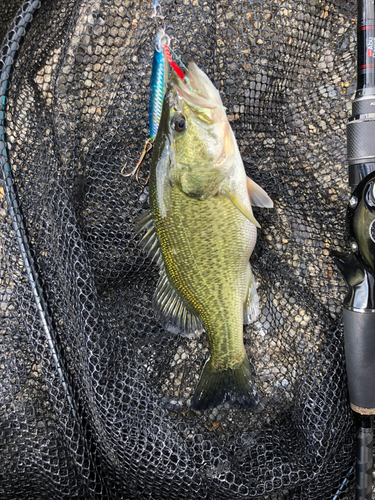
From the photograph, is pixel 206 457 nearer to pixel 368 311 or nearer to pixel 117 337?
pixel 117 337

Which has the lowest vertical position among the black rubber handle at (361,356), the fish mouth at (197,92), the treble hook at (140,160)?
the black rubber handle at (361,356)

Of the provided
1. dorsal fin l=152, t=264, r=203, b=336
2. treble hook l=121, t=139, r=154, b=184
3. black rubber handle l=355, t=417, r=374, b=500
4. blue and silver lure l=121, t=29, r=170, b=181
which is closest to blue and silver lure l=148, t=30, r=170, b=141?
blue and silver lure l=121, t=29, r=170, b=181

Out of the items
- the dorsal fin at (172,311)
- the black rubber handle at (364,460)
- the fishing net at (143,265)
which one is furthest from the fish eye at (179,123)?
the black rubber handle at (364,460)

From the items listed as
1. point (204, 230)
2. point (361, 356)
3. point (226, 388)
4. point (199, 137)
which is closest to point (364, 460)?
point (361, 356)

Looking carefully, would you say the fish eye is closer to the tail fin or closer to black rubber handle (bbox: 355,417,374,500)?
the tail fin

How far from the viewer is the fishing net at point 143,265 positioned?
1698mm

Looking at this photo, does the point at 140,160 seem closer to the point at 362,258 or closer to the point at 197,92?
the point at 197,92

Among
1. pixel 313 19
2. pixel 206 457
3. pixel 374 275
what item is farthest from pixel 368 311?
pixel 313 19

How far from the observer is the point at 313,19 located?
171cm

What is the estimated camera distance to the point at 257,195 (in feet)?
5.17

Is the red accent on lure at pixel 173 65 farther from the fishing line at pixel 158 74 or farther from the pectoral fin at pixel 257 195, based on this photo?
the pectoral fin at pixel 257 195

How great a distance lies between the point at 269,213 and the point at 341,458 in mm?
1276

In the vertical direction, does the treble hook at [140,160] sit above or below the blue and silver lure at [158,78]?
below

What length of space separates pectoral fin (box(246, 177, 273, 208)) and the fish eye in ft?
1.19
